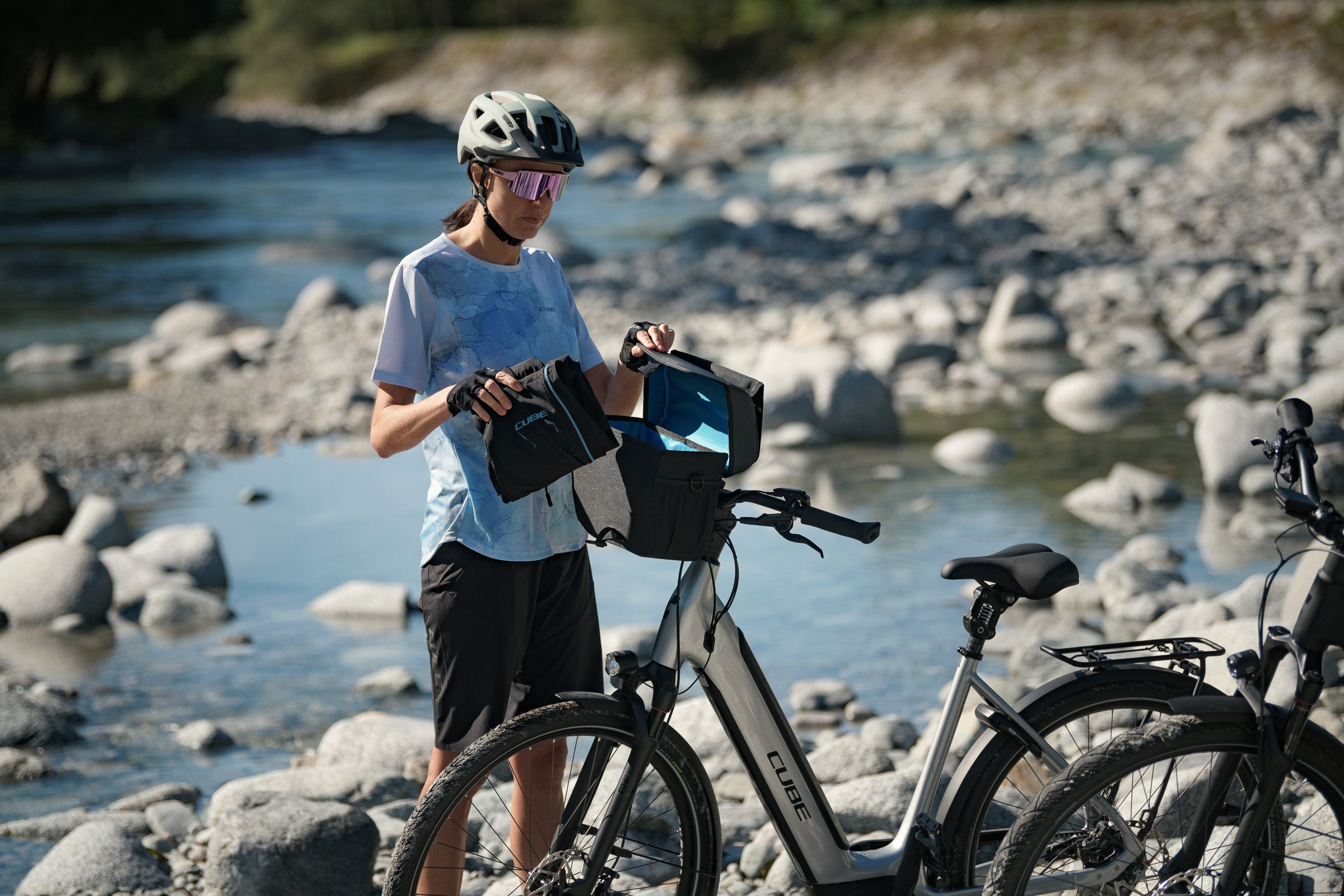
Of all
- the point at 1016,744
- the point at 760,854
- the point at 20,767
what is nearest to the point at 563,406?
the point at 1016,744

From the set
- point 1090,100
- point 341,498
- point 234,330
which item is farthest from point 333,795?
point 1090,100

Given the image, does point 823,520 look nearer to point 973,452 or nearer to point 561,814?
point 561,814

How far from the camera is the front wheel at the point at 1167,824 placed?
261 centimetres

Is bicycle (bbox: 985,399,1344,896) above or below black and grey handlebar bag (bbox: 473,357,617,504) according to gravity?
below

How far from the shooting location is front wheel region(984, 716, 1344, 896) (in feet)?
8.57

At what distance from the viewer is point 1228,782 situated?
2674 mm

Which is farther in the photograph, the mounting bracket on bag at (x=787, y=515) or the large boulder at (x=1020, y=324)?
the large boulder at (x=1020, y=324)

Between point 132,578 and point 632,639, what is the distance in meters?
2.68

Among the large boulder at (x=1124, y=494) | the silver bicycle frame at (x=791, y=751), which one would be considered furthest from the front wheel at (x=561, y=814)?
the large boulder at (x=1124, y=494)

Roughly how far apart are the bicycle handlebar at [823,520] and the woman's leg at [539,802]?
0.72 meters

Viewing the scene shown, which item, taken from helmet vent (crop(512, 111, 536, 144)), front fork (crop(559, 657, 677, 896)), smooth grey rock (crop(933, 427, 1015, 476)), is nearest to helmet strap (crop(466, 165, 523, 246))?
helmet vent (crop(512, 111, 536, 144))

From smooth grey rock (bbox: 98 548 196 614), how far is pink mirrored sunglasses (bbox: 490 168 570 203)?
14.3 ft

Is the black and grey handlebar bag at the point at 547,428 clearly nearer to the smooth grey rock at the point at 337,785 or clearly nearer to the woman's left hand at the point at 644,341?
the woman's left hand at the point at 644,341

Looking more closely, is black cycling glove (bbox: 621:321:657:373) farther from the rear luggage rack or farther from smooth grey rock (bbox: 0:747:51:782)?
smooth grey rock (bbox: 0:747:51:782)
